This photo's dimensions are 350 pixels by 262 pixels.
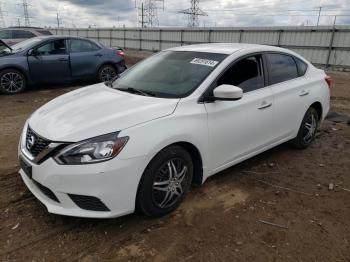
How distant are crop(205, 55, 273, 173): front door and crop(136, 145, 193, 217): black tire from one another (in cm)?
39

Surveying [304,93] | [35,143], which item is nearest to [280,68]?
[304,93]

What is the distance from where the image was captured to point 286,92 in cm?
454

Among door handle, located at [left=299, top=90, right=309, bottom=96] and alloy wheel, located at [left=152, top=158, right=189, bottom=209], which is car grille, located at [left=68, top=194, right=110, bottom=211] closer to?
alloy wheel, located at [left=152, top=158, right=189, bottom=209]

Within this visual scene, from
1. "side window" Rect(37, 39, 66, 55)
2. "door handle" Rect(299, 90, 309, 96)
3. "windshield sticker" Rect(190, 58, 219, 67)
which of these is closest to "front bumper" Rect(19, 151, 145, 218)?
"windshield sticker" Rect(190, 58, 219, 67)

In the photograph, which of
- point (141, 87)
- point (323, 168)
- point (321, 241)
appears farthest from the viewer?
point (323, 168)

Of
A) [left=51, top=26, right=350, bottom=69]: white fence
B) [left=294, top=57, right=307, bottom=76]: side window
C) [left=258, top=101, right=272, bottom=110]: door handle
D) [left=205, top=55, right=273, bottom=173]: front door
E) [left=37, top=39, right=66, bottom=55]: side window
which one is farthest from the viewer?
[left=51, top=26, right=350, bottom=69]: white fence

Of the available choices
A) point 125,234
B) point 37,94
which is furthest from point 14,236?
point 37,94

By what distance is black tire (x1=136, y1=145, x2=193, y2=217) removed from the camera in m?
3.02

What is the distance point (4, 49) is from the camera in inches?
360

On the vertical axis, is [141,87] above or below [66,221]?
above

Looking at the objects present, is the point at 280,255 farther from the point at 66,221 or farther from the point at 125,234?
the point at 66,221

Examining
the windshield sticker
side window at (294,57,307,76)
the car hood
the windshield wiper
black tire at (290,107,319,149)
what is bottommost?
black tire at (290,107,319,149)

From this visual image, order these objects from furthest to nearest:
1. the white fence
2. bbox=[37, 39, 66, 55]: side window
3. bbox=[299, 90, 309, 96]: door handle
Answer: the white fence, bbox=[37, 39, 66, 55]: side window, bbox=[299, 90, 309, 96]: door handle

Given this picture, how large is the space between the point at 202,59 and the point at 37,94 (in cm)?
668
